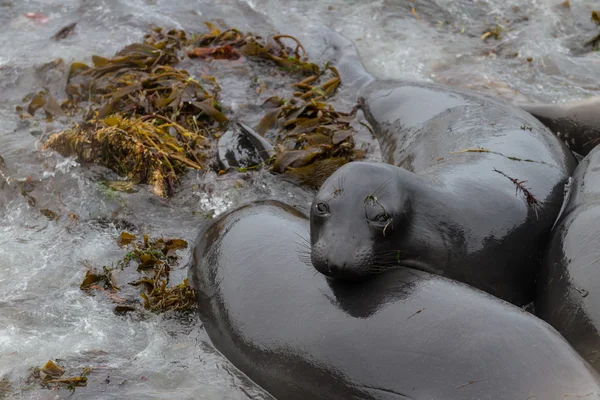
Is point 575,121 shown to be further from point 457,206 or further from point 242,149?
point 242,149

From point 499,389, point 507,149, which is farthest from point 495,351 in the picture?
point 507,149

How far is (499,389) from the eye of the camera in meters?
3.76

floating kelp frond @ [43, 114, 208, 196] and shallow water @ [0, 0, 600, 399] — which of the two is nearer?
shallow water @ [0, 0, 600, 399]

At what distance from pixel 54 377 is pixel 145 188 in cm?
238

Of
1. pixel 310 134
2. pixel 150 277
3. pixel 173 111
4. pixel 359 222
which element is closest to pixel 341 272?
pixel 359 222

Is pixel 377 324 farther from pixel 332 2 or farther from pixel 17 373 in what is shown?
pixel 332 2

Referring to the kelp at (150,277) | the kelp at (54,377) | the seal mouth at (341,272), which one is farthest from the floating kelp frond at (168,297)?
the seal mouth at (341,272)

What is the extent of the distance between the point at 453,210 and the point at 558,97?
11.4ft

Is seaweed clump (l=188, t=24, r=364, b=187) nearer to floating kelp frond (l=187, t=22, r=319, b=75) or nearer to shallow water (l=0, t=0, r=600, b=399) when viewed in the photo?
floating kelp frond (l=187, t=22, r=319, b=75)

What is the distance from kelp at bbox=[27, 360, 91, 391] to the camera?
4.54m

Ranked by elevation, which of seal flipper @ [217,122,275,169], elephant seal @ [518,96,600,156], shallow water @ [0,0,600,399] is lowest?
shallow water @ [0,0,600,399]

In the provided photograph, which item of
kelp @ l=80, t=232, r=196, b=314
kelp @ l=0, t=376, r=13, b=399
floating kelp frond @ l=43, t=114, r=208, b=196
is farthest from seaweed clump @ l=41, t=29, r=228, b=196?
kelp @ l=0, t=376, r=13, b=399

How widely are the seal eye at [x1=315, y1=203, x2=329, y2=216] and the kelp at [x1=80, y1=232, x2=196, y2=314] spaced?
1060 millimetres

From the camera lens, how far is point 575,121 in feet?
22.9
